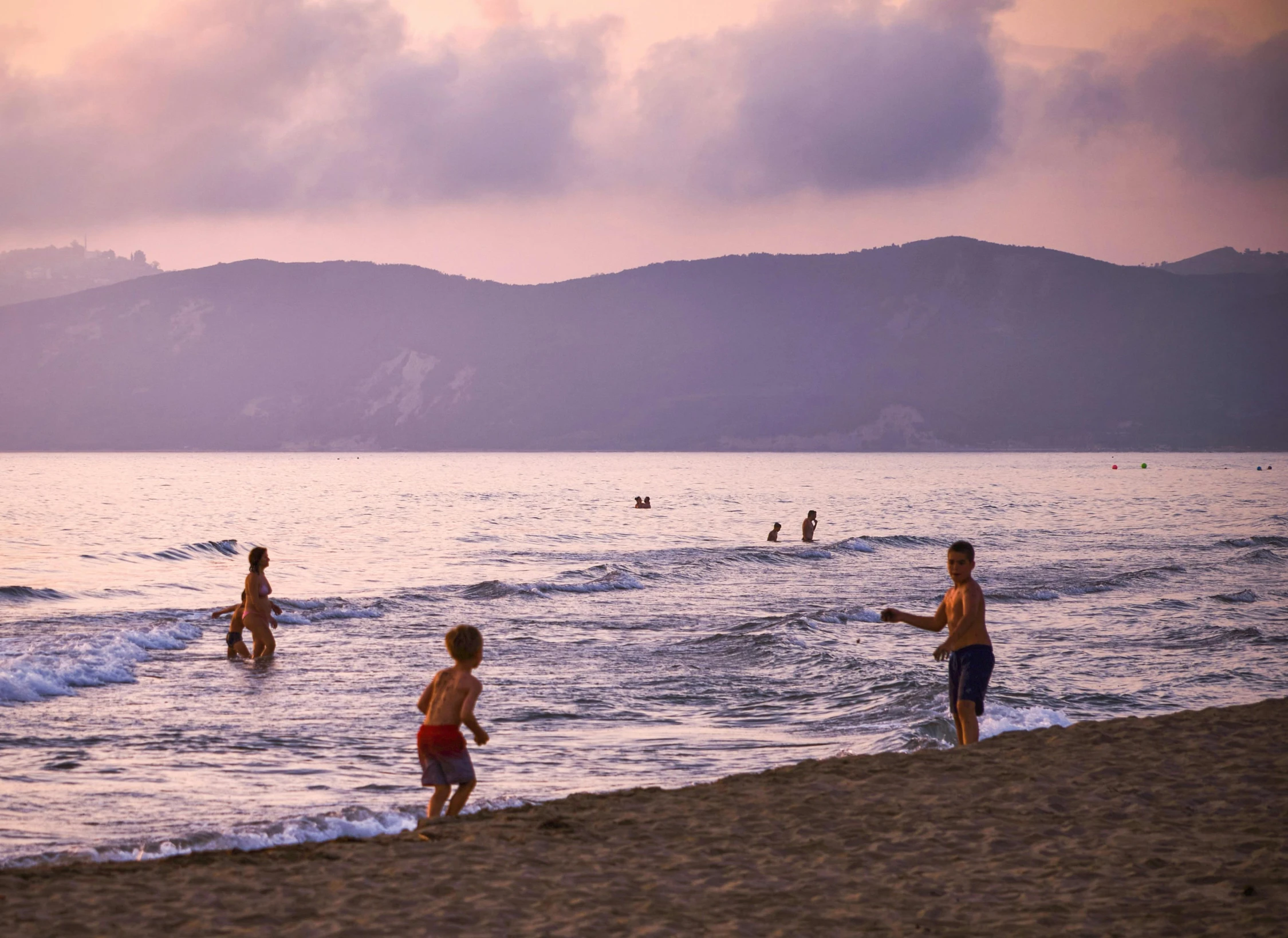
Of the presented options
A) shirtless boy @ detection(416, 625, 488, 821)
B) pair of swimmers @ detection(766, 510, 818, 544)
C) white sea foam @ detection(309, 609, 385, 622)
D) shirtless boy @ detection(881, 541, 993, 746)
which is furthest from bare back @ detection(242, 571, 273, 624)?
pair of swimmers @ detection(766, 510, 818, 544)

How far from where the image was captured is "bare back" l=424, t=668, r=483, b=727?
7699mm

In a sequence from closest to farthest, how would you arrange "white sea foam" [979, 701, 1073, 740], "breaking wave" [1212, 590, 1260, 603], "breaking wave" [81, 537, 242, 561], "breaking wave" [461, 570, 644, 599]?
"white sea foam" [979, 701, 1073, 740], "breaking wave" [1212, 590, 1260, 603], "breaking wave" [461, 570, 644, 599], "breaking wave" [81, 537, 242, 561]

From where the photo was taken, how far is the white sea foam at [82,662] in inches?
522

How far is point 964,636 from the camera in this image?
9.07 metres

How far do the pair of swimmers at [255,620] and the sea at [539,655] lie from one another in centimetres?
35

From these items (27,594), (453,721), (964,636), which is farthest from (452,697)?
(27,594)

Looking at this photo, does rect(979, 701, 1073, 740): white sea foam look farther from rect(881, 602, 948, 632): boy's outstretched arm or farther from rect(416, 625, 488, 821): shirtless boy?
rect(416, 625, 488, 821): shirtless boy

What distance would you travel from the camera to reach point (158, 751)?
10.5m

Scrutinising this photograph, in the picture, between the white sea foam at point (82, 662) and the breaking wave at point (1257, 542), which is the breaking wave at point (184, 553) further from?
the breaking wave at point (1257, 542)

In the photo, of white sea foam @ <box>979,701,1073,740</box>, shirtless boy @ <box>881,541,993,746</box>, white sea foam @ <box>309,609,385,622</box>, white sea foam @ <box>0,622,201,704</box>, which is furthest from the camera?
white sea foam @ <box>309,609,385,622</box>

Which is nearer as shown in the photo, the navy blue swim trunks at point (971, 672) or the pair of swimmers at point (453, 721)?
the pair of swimmers at point (453, 721)

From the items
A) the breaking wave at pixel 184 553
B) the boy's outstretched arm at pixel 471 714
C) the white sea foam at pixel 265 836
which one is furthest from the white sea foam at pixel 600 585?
the boy's outstretched arm at pixel 471 714

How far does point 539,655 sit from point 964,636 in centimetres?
877

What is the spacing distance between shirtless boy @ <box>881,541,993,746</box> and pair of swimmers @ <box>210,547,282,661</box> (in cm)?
971
